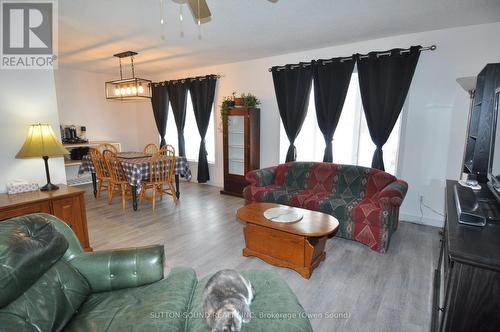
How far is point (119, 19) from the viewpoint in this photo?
278 centimetres

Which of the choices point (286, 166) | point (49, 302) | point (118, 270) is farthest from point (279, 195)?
point (49, 302)

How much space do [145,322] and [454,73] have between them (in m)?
3.96

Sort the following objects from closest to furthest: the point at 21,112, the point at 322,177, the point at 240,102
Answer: the point at 21,112 < the point at 322,177 < the point at 240,102

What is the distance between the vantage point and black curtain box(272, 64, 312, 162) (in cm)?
409

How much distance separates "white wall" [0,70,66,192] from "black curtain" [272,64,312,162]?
3.05 m

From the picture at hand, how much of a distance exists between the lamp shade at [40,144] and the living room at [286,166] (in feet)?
0.07

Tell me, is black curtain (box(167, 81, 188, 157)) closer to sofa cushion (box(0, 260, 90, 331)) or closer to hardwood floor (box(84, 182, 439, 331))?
hardwood floor (box(84, 182, 439, 331))

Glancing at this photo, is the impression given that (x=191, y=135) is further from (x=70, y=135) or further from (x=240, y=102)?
(x=70, y=135)

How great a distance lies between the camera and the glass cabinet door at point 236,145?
4840 millimetres

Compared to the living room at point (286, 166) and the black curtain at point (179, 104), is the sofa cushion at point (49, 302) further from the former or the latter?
the black curtain at point (179, 104)

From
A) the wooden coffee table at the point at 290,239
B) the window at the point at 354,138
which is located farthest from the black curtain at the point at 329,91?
the wooden coffee table at the point at 290,239

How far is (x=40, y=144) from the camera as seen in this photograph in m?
2.38

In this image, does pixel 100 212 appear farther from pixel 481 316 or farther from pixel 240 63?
pixel 481 316

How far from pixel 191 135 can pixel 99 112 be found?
2.21m
